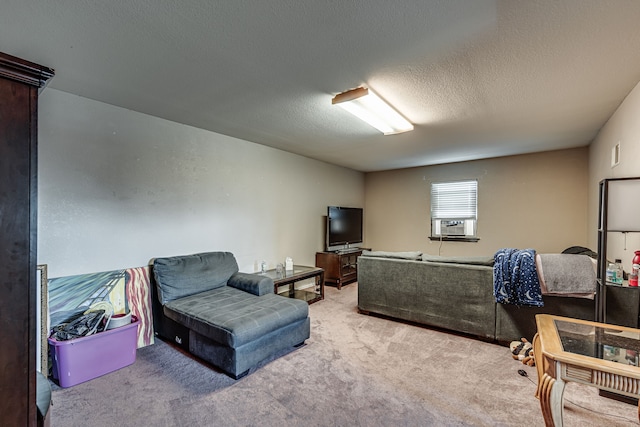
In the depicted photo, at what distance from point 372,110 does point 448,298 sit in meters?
2.10

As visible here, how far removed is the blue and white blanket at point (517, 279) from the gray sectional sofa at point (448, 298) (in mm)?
114

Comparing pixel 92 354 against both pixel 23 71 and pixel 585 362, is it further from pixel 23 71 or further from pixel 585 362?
pixel 585 362

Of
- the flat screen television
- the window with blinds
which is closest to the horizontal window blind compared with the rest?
the window with blinds

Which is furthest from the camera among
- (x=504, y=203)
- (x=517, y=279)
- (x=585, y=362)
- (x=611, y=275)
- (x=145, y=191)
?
(x=504, y=203)

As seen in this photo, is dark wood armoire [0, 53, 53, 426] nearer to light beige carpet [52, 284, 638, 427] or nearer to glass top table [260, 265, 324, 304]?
light beige carpet [52, 284, 638, 427]

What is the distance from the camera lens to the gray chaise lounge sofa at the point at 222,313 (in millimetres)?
2254

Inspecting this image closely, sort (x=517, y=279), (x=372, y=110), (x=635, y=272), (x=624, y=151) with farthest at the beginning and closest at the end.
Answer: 1. (x=372, y=110)
2. (x=517, y=279)
3. (x=624, y=151)
4. (x=635, y=272)

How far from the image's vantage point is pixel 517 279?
2637mm

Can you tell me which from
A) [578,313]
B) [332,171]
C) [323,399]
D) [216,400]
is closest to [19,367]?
[216,400]

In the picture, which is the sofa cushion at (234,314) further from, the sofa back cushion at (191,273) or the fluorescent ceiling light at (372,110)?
the fluorescent ceiling light at (372,110)

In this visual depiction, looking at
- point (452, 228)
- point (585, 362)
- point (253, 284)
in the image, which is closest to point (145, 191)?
point (253, 284)

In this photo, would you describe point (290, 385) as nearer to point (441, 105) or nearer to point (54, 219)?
point (54, 219)

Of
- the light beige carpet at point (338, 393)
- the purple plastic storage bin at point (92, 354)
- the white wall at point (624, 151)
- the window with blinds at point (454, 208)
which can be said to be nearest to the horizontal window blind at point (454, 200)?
the window with blinds at point (454, 208)

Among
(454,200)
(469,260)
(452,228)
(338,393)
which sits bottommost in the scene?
(338,393)
